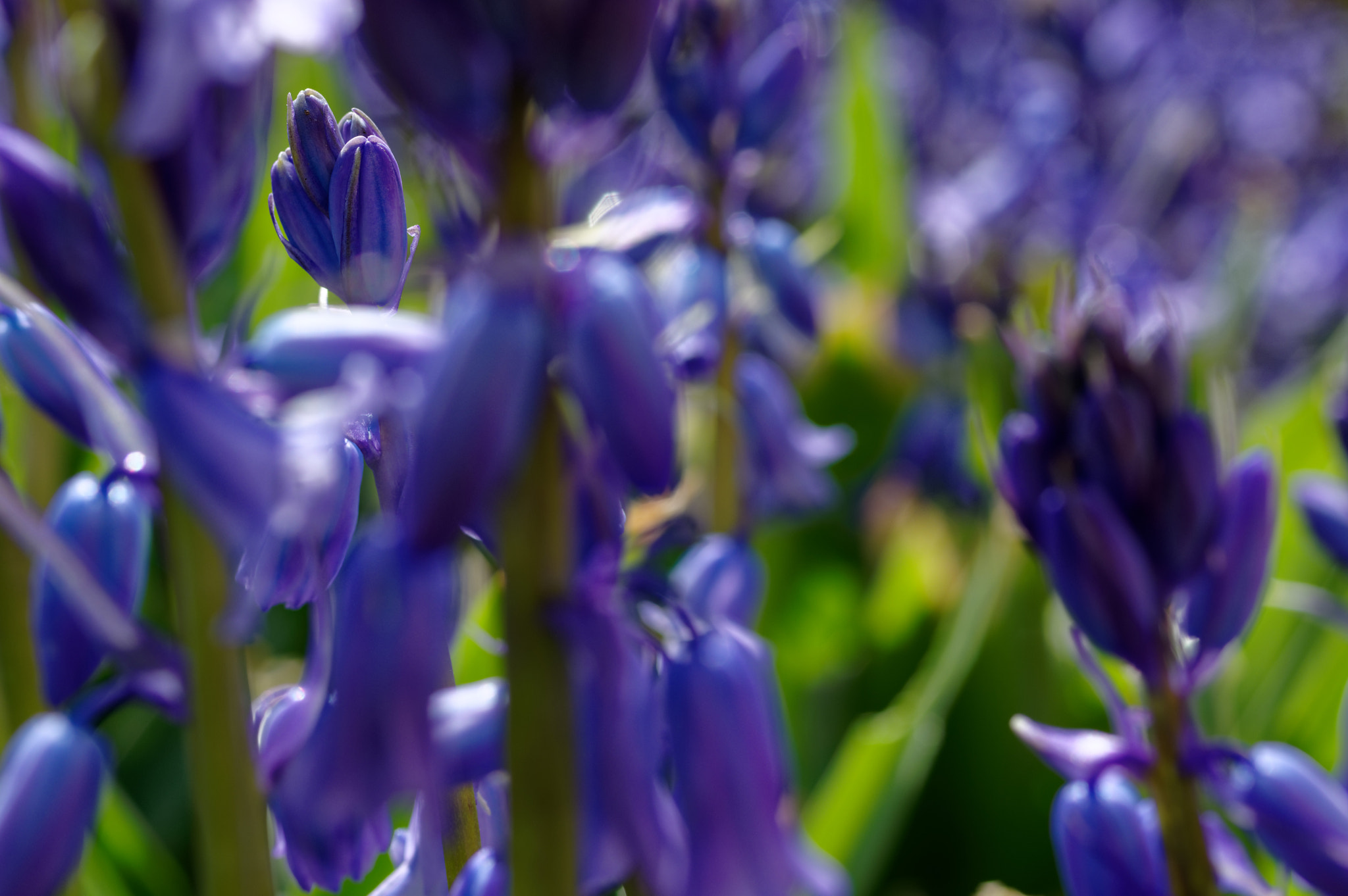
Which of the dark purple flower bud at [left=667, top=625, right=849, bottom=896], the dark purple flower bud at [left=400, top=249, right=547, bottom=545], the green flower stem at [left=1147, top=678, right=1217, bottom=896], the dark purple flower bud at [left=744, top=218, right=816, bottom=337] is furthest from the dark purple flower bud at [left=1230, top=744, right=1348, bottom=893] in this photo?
the dark purple flower bud at [left=744, top=218, right=816, bottom=337]

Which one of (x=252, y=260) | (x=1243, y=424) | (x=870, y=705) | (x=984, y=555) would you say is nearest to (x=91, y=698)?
(x=984, y=555)

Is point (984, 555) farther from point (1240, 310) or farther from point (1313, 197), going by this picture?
point (1313, 197)

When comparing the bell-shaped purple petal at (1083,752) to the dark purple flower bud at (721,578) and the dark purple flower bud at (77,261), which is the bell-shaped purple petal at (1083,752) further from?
the dark purple flower bud at (77,261)

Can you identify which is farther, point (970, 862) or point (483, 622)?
point (970, 862)

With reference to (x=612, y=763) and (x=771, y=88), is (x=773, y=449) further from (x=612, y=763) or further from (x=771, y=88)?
(x=612, y=763)

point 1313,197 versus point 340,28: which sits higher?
point 340,28

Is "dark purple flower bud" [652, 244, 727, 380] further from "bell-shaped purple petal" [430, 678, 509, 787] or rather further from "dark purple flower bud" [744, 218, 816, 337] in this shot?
"bell-shaped purple petal" [430, 678, 509, 787]
